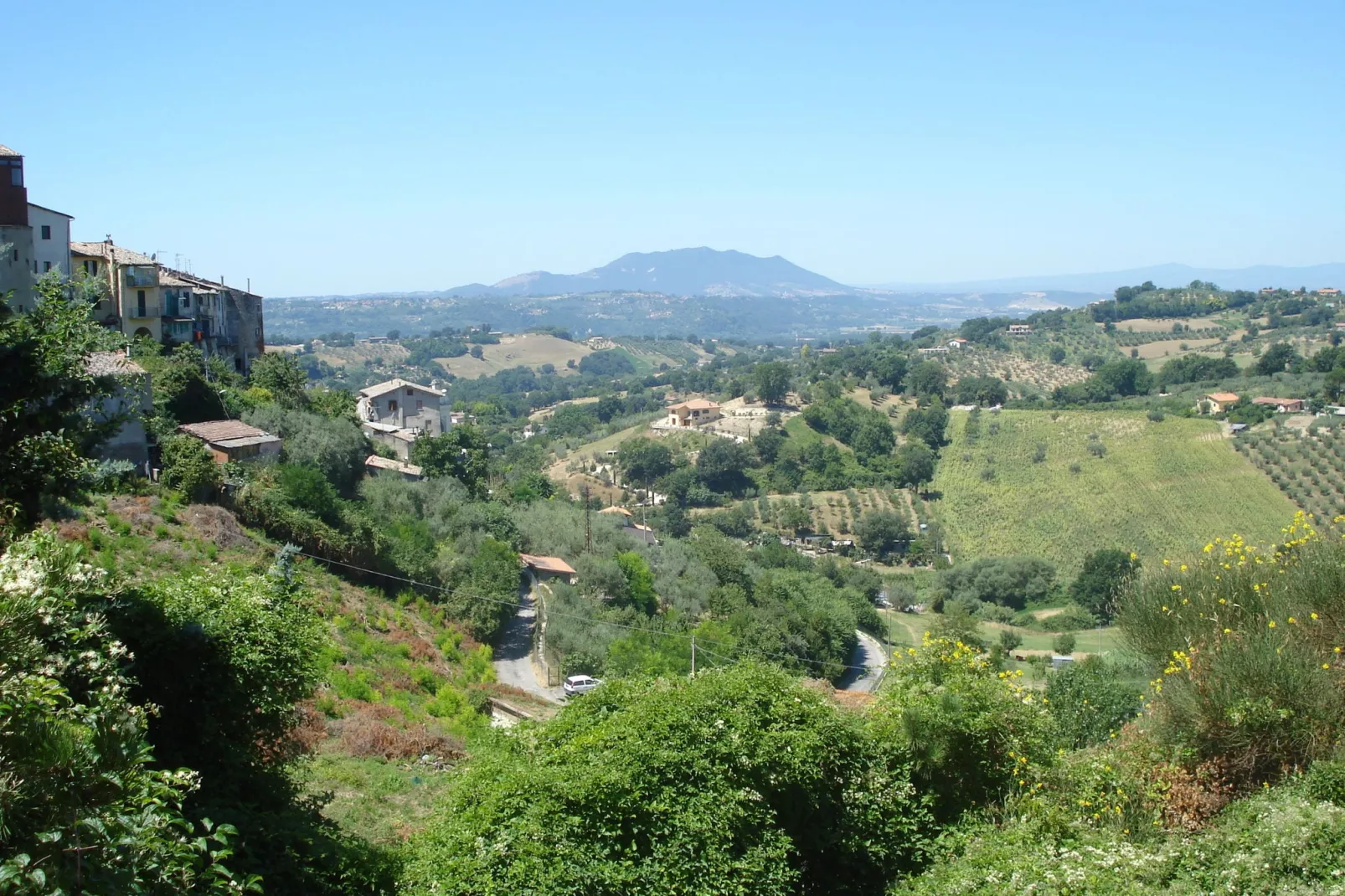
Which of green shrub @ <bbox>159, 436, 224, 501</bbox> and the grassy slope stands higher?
green shrub @ <bbox>159, 436, 224, 501</bbox>

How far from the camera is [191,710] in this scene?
7312mm

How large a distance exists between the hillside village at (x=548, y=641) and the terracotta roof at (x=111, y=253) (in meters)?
0.24

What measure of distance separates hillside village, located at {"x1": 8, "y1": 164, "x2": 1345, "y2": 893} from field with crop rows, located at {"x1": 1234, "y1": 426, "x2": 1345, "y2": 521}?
0.25 m

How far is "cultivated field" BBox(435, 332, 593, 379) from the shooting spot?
149 metres

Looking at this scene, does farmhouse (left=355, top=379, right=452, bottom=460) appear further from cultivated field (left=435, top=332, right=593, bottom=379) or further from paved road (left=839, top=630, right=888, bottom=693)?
cultivated field (left=435, top=332, right=593, bottom=379)

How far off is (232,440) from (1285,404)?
2395 inches

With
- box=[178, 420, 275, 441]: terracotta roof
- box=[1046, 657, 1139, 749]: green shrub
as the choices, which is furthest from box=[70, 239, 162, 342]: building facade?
box=[1046, 657, 1139, 749]: green shrub

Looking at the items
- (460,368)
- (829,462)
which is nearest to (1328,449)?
(829,462)

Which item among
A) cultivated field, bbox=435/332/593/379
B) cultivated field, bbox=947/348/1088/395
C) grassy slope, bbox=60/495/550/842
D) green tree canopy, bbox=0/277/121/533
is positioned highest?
green tree canopy, bbox=0/277/121/533

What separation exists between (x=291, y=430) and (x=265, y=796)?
18856 millimetres

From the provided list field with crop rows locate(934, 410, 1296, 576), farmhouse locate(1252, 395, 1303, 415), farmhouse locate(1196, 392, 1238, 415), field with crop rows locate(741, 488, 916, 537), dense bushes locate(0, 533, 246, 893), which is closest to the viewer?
dense bushes locate(0, 533, 246, 893)

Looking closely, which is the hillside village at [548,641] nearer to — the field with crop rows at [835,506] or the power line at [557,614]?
the power line at [557,614]

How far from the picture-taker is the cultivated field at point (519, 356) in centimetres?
14862

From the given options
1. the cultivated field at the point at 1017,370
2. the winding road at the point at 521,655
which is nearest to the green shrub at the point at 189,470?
the winding road at the point at 521,655
